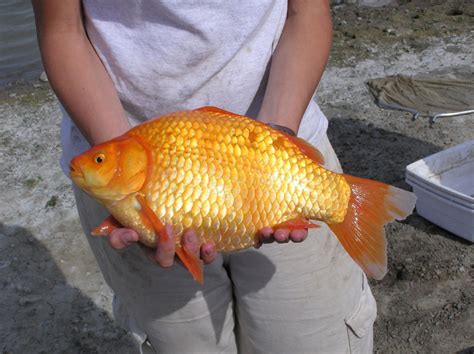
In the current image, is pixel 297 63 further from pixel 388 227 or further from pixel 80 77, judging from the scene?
pixel 388 227

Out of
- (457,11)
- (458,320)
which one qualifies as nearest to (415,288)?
(458,320)

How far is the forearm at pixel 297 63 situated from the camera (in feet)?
4.78

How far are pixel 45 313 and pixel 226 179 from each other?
1773 millimetres

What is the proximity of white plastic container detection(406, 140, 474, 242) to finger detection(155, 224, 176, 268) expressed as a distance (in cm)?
183

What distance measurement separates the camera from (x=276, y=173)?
1.28 m

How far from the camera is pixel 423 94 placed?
398 centimetres

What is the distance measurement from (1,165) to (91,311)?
1.46 meters

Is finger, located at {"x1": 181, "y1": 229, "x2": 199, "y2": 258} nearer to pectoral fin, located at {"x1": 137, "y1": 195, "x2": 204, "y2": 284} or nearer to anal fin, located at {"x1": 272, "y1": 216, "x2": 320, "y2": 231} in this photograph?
pectoral fin, located at {"x1": 137, "y1": 195, "x2": 204, "y2": 284}

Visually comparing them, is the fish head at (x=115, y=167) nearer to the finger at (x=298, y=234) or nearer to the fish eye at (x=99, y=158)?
the fish eye at (x=99, y=158)

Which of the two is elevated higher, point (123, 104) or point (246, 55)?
point (246, 55)

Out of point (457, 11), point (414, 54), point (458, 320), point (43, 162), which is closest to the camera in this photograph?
point (458, 320)

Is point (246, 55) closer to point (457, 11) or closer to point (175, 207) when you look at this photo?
point (175, 207)

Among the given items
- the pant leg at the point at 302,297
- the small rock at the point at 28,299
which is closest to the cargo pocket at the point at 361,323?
the pant leg at the point at 302,297

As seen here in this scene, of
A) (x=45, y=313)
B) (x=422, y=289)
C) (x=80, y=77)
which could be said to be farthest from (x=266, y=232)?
(x=45, y=313)
